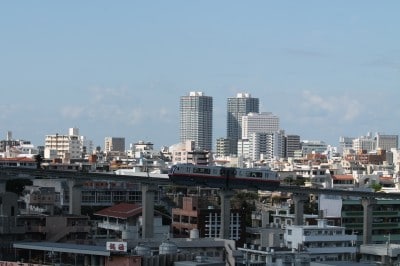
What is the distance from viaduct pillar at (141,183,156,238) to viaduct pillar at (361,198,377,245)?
14.8 m

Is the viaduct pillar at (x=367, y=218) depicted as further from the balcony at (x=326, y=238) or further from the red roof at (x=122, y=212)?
the balcony at (x=326, y=238)

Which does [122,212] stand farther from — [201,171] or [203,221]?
[201,171]

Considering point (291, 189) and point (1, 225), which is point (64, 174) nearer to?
point (291, 189)

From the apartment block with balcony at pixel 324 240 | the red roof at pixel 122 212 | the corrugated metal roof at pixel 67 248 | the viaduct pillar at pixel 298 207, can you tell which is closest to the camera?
the corrugated metal roof at pixel 67 248

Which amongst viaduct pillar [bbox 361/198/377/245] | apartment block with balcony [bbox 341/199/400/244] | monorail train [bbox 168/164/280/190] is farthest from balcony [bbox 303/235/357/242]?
apartment block with balcony [bbox 341/199/400/244]

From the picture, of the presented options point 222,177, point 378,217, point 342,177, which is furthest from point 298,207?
point 342,177

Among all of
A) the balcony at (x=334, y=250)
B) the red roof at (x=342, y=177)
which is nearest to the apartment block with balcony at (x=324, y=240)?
the balcony at (x=334, y=250)

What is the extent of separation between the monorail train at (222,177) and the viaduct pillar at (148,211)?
9.12ft

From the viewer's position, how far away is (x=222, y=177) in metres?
81.7

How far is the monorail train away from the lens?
3216 inches

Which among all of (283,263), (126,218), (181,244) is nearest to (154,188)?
(126,218)

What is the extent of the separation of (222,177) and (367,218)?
10527 mm

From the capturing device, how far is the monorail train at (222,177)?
3216 inches

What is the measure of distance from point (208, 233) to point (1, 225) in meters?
26.7
